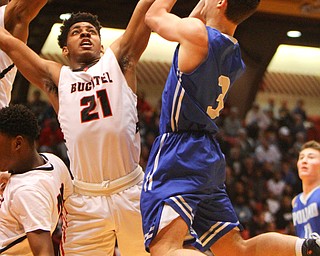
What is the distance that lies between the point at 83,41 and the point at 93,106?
0.54m

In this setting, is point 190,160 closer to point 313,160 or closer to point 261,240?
point 261,240

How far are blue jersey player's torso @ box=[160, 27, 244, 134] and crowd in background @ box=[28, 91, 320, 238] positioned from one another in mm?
8192

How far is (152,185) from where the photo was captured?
175 inches

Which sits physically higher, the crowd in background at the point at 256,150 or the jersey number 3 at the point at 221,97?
the jersey number 3 at the point at 221,97

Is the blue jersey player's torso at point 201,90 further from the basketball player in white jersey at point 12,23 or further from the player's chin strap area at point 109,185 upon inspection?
the basketball player in white jersey at point 12,23

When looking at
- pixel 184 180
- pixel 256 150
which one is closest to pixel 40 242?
pixel 184 180

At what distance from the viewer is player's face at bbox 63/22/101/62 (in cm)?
537

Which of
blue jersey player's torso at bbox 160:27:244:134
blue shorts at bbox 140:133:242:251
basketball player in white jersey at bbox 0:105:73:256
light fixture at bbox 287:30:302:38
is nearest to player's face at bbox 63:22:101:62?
basketball player in white jersey at bbox 0:105:73:256

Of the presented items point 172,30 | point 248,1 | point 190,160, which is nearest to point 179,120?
point 190,160

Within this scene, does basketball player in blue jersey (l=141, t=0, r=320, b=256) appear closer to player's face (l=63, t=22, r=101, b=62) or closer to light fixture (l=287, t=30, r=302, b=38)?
player's face (l=63, t=22, r=101, b=62)

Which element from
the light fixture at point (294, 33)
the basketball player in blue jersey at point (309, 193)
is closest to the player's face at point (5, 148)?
the basketball player in blue jersey at point (309, 193)

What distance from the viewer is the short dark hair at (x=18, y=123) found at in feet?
15.4

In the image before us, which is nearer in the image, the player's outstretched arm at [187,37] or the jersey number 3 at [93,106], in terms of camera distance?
the player's outstretched arm at [187,37]

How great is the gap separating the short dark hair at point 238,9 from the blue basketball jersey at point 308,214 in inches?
168
